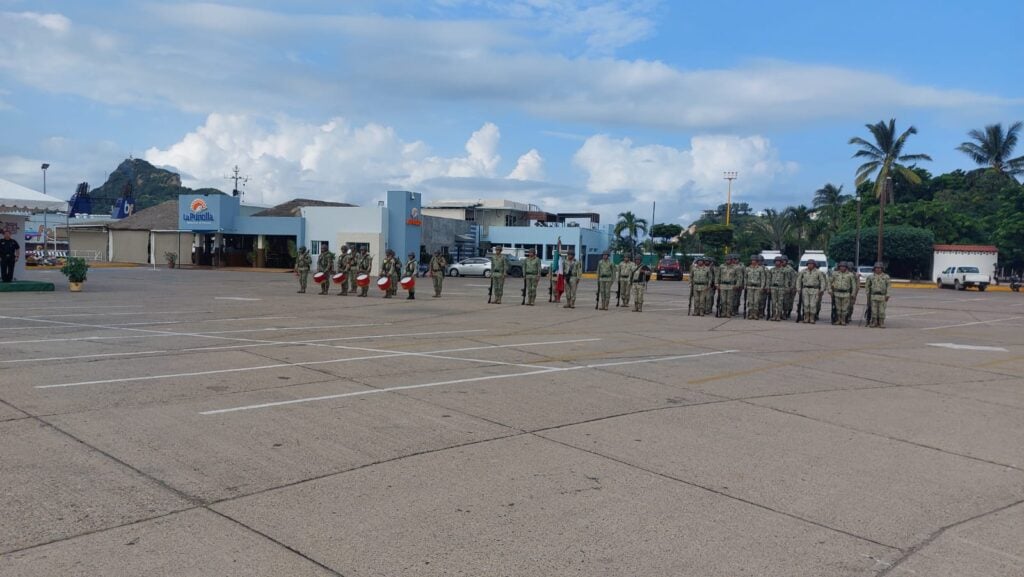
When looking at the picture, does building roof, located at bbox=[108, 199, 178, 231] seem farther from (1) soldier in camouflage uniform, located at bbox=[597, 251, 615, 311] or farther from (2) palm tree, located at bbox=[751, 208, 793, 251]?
(2) palm tree, located at bbox=[751, 208, 793, 251]

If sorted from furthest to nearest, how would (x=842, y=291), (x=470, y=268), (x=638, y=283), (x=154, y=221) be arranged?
(x=154, y=221), (x=470, y=268), (x=638, y=283), (x=842, y=291)

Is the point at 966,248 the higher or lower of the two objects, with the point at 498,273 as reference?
higher

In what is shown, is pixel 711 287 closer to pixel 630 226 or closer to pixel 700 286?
pixel 700 286

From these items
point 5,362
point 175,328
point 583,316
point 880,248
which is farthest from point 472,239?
point 5,362

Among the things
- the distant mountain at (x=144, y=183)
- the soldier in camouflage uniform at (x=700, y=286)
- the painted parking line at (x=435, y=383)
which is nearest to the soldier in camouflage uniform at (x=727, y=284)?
the soldier in camouflage uniform at (x=700, y=286)

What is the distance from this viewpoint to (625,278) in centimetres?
2492

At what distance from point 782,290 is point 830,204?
6155 centimetres

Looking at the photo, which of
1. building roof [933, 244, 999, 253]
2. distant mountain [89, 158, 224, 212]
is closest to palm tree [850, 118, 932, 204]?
building roof [933, 244, 999, 253]

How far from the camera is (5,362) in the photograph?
1060cm

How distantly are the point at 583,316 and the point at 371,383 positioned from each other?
38.9 feet

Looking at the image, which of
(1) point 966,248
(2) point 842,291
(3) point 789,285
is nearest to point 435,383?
(2) point 842,291

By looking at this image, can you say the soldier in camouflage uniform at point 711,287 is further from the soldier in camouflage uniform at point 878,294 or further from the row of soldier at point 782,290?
the soldier in camouflage uniform at point 878,294

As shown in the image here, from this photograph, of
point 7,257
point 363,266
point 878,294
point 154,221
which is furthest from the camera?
point 154,221

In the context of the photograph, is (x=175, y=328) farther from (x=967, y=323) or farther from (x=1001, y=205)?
(x=1001, y=205)
